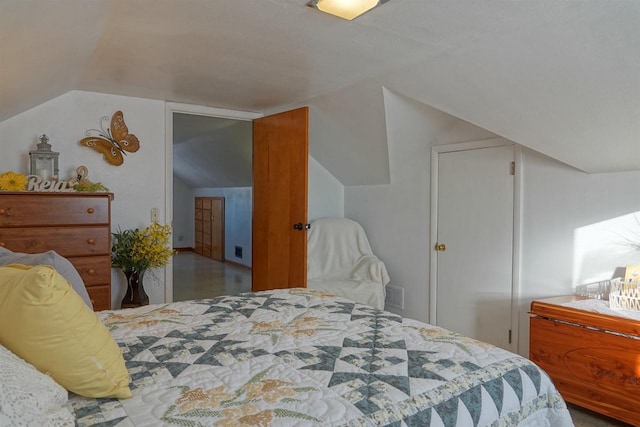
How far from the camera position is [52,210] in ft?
9.66

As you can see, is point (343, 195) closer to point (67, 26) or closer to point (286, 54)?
point (286, 54)

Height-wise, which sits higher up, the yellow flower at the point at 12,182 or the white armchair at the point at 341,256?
the yellow flower at the point at 12,182

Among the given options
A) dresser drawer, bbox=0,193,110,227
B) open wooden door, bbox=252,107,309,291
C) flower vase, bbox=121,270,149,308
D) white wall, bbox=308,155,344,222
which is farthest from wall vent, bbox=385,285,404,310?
dresser drawer, bbox=0,193,110,227

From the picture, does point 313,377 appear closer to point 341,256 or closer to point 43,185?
point 43,185

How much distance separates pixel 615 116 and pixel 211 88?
9.27 feet

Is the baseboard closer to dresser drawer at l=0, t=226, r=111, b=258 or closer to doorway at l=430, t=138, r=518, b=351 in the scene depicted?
doorway at l=430, t=138, r=518, b=351

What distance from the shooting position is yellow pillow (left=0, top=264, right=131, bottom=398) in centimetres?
103

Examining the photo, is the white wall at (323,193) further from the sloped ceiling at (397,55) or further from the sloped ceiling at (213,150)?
the sloped ceiling at (397,55)

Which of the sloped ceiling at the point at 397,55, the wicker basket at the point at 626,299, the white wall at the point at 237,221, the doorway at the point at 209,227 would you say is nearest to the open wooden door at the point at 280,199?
the sloped ceiling at the point at 397,55

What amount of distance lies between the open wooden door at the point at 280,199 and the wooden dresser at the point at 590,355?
1967 millimetres

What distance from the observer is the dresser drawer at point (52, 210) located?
2.82 m

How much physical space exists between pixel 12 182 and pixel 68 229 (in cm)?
46

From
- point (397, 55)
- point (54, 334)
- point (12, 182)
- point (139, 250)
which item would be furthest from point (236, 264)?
point (54, 334)

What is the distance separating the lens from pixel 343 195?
4984mm
